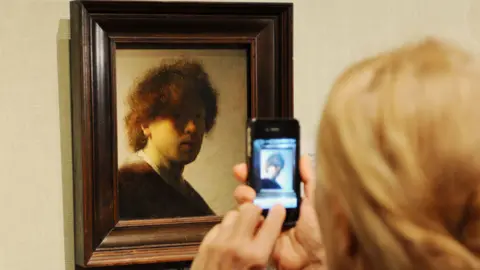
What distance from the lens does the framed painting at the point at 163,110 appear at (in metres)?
0.81

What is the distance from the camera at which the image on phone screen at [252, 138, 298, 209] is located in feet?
2.33

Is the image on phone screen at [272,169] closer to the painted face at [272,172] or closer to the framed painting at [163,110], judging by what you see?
the painted face at [272,172]

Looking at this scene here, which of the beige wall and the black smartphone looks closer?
the black smartphone

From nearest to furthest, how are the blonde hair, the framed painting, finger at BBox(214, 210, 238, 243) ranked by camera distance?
the blonde hair, finger at BBox(214, 210, 238, 243), the framed painting

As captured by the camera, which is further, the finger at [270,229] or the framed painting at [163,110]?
the framed painting at [163,110]

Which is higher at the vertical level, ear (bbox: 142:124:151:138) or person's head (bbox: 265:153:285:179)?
ear (bbox: 142:124:151:138)

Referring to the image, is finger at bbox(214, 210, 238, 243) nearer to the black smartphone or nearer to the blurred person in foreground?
the black smartphone

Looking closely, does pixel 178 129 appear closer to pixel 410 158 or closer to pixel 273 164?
pixel 273 164

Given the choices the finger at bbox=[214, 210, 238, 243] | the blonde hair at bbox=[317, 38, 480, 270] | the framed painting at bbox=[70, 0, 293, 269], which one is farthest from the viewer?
the framed painting at bbox=[70, 0, 293, 269]

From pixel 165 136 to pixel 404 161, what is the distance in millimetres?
521

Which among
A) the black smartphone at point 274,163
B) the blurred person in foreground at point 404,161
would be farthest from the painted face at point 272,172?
the blurred person in foreground at point 404,161

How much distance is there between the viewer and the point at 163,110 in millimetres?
853

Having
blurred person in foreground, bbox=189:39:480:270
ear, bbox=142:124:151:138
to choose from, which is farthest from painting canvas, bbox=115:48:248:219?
blurred person in foreground, bbox=189:39:480:270

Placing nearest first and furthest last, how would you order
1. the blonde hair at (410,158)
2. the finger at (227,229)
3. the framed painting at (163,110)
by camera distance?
the blonde hair at (410,158) < the finger at (227,229) < the framed painting at (163,110)
